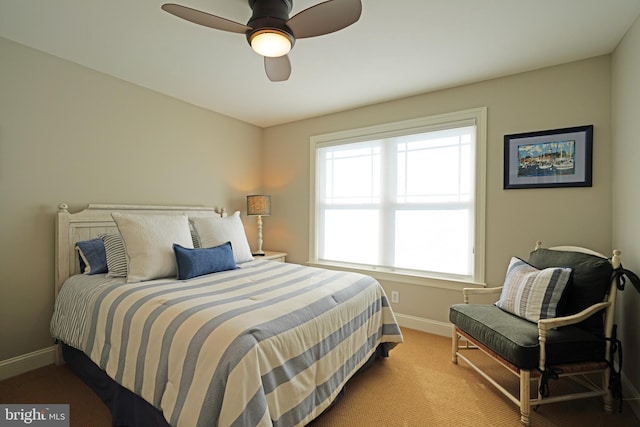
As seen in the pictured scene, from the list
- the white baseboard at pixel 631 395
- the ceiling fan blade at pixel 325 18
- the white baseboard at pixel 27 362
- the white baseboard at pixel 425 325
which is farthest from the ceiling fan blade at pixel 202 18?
the white baseboard at pixel 631 395

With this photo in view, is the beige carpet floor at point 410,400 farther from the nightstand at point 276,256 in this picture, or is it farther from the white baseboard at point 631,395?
the nightstand at point 276,256

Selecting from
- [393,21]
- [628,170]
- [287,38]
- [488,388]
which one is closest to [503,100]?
[628,170]

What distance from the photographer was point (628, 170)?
1.98 meters

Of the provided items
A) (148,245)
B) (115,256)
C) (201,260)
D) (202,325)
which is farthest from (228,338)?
(115,256)

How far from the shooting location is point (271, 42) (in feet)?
5.37

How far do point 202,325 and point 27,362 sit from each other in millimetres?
2028

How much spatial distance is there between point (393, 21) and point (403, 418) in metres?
2.51

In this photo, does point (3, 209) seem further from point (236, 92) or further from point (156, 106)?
point (236, 92)

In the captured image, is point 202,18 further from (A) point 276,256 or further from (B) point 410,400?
(A) point 276,256

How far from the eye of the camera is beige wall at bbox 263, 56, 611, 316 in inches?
90.7

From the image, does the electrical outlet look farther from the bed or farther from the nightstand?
the nightstand

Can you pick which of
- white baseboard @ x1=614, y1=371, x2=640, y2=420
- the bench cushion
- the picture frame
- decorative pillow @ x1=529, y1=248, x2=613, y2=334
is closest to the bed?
the bench cushion

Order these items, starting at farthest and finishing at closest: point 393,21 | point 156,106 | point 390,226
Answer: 1. point 390,226
2. point 156,106
3. point 393,21

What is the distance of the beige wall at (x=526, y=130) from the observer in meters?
→ 2.30
